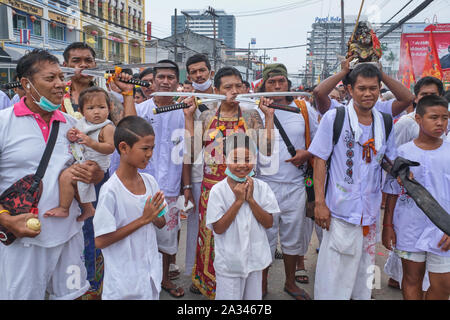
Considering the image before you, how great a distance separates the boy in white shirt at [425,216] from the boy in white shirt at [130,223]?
205cm

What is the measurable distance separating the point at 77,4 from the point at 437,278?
32.0m

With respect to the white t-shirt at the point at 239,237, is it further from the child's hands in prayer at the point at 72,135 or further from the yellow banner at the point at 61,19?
the yellow banner at the point at 61,19

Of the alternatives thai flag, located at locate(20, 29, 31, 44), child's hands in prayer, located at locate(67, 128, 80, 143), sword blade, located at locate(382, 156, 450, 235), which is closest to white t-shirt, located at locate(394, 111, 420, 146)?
sword blade, located at locate(382, 156, 450, 235)

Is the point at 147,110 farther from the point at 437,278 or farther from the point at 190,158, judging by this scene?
the point at 437,278

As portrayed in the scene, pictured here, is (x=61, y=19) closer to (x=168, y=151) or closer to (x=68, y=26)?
(x=68, y=26)

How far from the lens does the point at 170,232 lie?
380 cm


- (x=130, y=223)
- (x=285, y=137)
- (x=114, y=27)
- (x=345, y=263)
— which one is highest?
(x=114, y=27)

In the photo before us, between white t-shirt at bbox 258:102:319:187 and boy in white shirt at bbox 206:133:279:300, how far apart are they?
85 cm

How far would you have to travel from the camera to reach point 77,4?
94.3 ft

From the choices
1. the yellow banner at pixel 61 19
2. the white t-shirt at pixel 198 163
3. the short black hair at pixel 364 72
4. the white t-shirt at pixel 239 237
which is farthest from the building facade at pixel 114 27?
the white t-shirt at pixel 239 237

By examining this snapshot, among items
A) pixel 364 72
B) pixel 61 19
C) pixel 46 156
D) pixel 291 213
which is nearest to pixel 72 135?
pixel 46 156

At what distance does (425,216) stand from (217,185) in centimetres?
175

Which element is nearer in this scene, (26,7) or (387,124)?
(387,124)
